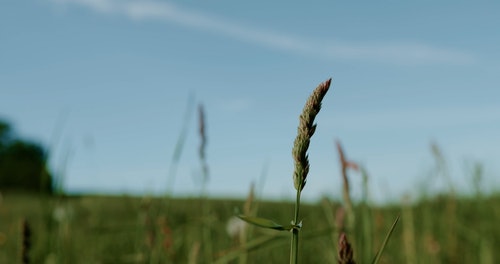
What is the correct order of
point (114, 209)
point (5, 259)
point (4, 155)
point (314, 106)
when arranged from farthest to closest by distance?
point (4, 155) → point (114, 209) → point (5, 259) → point (314, 106)

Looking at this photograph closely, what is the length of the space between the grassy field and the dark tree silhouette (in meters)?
31.9

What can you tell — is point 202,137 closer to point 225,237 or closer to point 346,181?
point 346,181

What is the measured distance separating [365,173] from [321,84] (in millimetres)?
860

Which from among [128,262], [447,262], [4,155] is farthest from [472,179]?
[4,155]

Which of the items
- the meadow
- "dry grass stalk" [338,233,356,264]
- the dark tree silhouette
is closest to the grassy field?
the meadow

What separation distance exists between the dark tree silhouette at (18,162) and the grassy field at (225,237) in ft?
105

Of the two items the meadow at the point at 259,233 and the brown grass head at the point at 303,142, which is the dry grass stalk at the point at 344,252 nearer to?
the meadow at the point at 259,233

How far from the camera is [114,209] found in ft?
33.7

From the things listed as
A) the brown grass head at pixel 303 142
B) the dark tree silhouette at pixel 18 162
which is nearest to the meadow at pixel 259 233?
the brown grass head at pixel 303 142

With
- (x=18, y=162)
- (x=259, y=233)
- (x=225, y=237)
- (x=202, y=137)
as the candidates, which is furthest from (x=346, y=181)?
(x=18, y=162)

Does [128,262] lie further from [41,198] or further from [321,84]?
[321,84]

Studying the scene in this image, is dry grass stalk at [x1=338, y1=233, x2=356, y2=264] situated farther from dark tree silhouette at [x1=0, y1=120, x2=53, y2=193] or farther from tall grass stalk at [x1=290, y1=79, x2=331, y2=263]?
dark tree silhouette at [x1=0, y1=120, x2=53, y2=193]

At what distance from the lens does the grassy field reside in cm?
158

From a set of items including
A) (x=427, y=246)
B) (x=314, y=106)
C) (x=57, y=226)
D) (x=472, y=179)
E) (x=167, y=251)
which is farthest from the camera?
(x=427, y=246)
